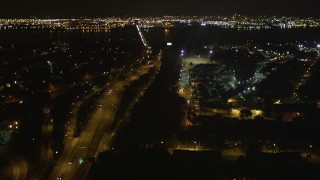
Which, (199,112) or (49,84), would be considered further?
(49,84)

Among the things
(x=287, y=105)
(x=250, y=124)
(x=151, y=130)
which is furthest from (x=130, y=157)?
(x=287, y=105)

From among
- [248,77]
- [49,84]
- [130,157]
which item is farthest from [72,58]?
[130,157]

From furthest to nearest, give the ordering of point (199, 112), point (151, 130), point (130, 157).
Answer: point (199, 112), point (151, 130), point (130, 157)

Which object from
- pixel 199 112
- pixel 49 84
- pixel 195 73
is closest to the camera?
pixel 199 112

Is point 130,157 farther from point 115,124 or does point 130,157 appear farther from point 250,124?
point 250,124

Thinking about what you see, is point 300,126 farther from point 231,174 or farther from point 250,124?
point 231,174

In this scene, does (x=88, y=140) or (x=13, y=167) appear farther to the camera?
(x=88, y=140)

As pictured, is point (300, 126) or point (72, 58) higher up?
point (300, 126)
